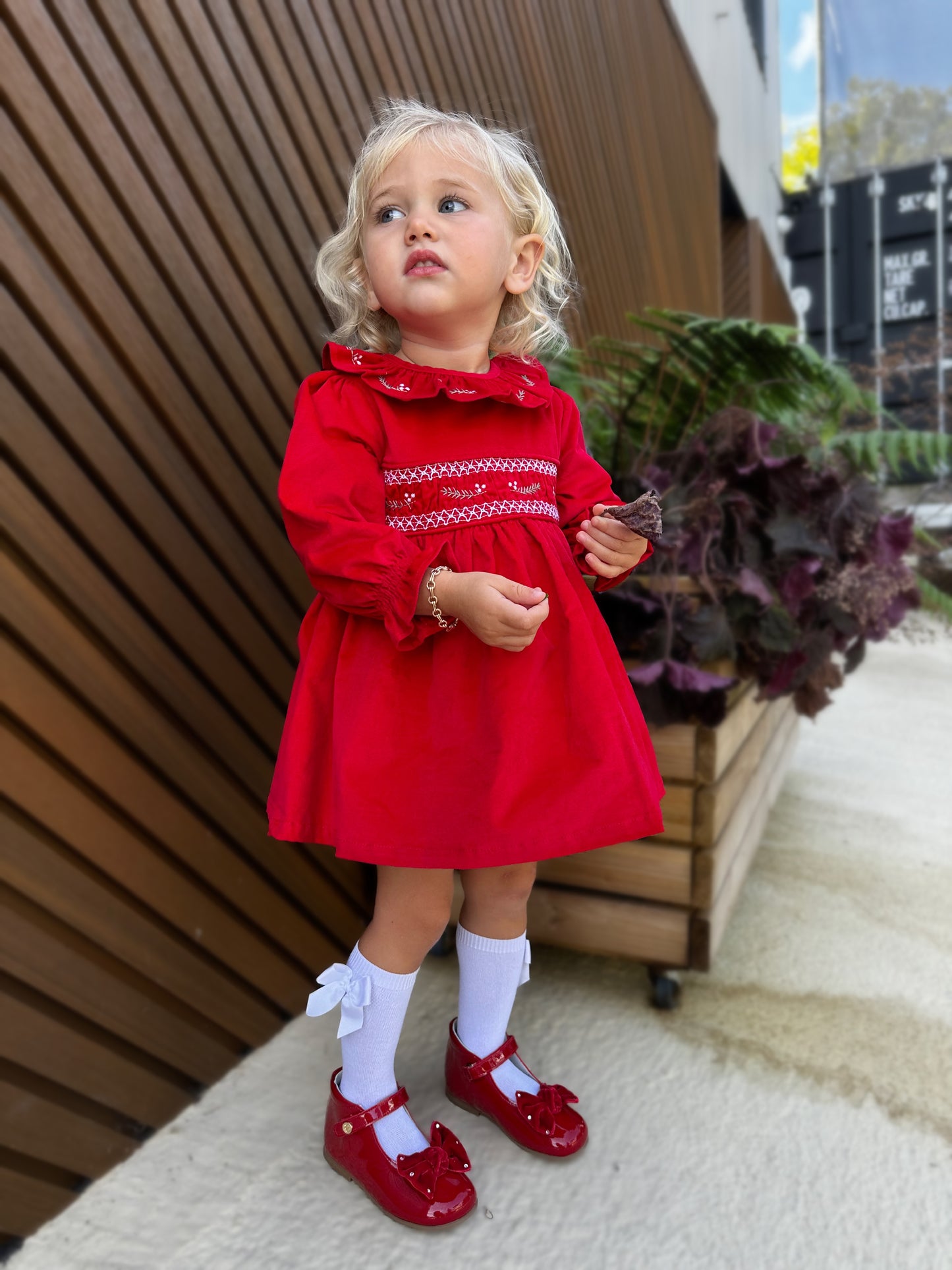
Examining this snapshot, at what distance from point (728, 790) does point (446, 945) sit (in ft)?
1.93

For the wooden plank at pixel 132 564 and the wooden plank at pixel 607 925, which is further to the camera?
the wooden plank at pixel 607 925

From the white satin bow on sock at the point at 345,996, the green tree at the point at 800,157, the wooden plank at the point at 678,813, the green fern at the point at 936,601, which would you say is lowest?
the green tree at the point at 800,157

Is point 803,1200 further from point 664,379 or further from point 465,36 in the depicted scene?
point 465,36

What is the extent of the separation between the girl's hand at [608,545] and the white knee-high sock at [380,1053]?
1.83 feet

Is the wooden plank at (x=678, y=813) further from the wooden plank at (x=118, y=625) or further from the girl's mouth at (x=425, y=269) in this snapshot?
the girl's mouth at (x=425, y=269)

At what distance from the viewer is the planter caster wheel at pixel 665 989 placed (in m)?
1.45

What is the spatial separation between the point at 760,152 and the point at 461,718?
8.54 meters

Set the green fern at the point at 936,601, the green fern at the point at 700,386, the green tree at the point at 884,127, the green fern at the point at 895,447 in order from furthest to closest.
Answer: the green tree at the point at 884,127 < the green fern at the point at 936,601 < the green fern at the point at 895,447 < the green fern at the point at 700,386

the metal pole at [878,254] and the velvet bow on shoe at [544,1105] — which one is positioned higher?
the velvet bow on shoe at [544,1105]

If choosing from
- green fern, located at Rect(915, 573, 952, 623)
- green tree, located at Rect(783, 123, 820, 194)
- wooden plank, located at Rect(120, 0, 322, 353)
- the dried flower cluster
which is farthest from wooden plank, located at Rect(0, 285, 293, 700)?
green tree, located at Rect(783, 123, 820, 194)

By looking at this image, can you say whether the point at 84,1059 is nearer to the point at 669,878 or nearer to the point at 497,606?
the point at 497,606

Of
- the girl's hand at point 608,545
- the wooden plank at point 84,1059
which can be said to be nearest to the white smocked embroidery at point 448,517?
the girl's hand at point 608,545

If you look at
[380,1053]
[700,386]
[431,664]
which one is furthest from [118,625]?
[700,386]

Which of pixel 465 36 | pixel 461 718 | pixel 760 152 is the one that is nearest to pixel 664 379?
pixel 465 36
